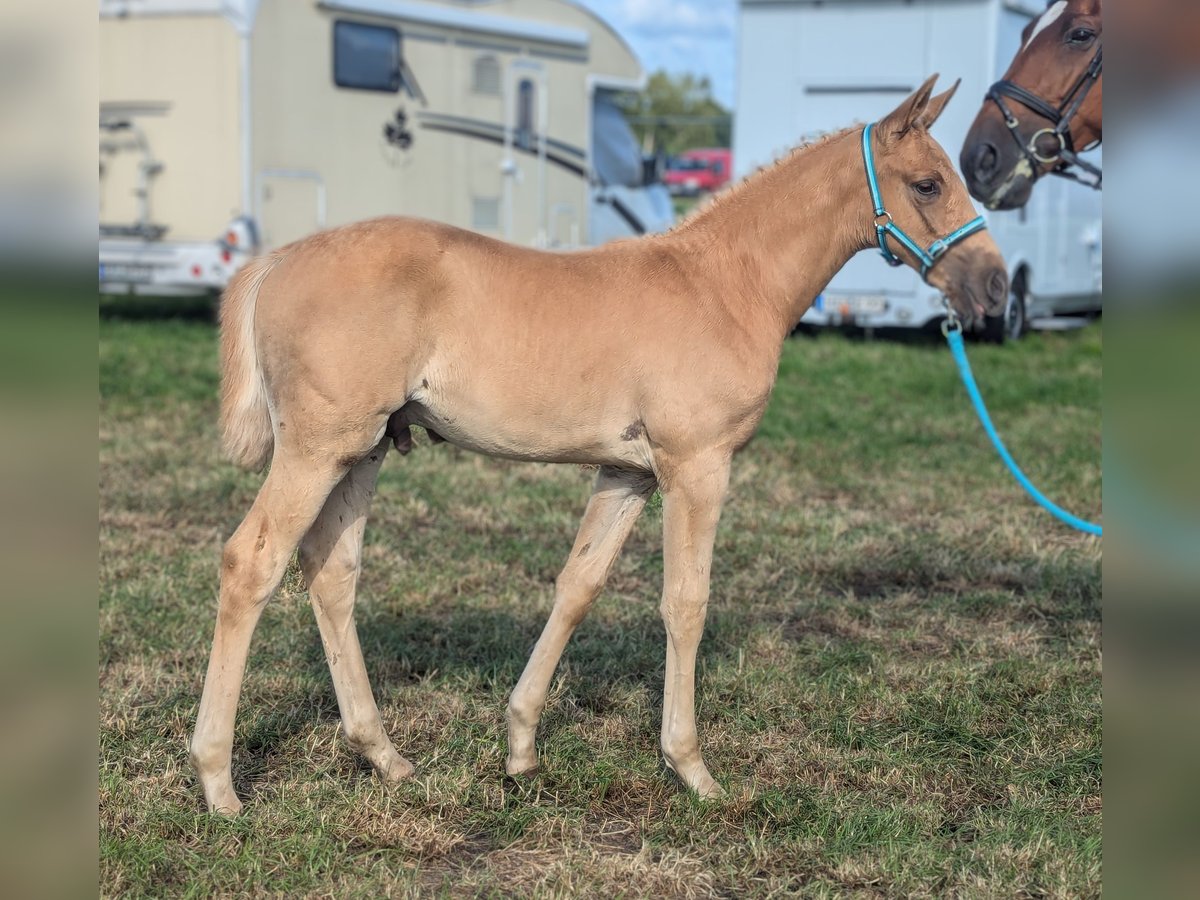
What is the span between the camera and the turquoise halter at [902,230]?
365cm

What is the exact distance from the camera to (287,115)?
501 inches

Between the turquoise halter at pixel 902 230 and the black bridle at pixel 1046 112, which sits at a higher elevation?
the black bridle at pixel 1046 112

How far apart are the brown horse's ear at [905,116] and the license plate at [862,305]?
10.0m

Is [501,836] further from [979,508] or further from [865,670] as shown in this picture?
[979,508]

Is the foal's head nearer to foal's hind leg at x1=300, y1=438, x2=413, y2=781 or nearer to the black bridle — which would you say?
the black bridle

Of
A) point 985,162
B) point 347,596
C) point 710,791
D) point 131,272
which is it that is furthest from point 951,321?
point 131,272

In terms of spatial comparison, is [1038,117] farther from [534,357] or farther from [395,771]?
[395,771]

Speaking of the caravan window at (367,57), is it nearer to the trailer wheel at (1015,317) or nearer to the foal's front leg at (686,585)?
the trailer wheel at (1015,317)

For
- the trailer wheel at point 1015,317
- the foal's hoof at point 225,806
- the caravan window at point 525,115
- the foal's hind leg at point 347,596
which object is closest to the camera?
the foal's hoof at point 225,806

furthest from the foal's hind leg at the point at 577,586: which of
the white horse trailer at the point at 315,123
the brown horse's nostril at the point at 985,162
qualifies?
the white horse trailer at the point at 315,123

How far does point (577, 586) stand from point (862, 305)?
33.6ft

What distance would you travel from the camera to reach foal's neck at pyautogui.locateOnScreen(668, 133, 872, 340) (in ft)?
12.4
